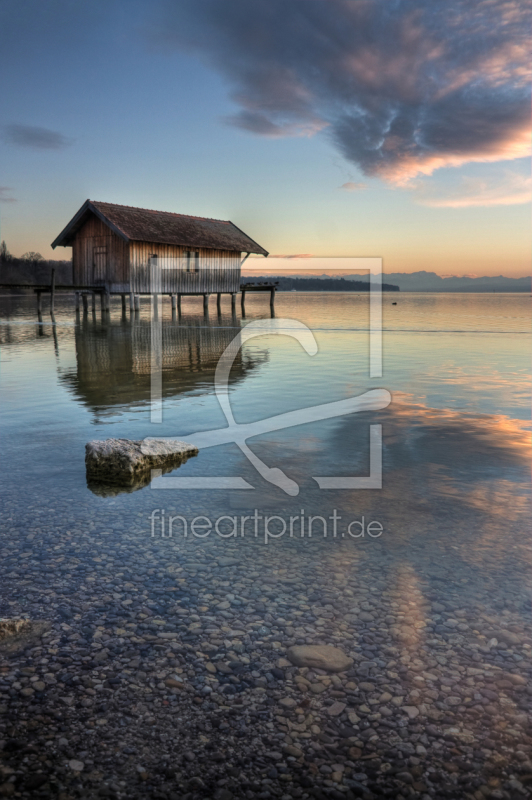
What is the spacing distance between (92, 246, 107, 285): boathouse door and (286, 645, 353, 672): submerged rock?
3694 centimetres

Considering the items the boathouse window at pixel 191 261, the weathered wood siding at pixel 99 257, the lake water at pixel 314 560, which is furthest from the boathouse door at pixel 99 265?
the lake water at pixel 314 560

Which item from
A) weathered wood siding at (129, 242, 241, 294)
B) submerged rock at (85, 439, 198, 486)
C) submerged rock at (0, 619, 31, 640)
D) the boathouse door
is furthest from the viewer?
the boathouse door

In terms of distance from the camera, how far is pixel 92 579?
4277 mm

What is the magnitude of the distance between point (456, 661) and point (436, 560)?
1.40m

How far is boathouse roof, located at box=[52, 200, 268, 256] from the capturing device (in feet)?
116

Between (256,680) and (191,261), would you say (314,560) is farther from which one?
(191,261)

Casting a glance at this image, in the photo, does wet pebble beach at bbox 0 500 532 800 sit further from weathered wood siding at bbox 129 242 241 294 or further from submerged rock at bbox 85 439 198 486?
weathered wood siding at bbox 129 242 241 294

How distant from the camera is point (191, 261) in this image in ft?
133

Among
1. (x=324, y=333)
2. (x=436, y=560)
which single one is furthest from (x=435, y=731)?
(x=324, y=333)

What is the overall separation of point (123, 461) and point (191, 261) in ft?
116

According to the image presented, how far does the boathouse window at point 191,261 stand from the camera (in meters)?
40.1

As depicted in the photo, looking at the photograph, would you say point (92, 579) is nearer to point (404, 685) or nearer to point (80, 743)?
point (80, 743)

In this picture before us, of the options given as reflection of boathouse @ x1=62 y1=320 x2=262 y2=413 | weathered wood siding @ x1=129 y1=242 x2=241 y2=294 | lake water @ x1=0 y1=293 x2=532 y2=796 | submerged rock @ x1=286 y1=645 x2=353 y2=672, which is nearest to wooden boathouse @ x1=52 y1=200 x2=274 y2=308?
weathered wood siding @ x1=129 y1=242 x2=241 y2=294

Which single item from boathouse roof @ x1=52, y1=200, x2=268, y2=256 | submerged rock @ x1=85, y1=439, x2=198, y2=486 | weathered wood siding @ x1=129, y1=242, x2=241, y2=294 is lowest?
submerged rock @ x1=85, y1=439, x2=198, y2=486
